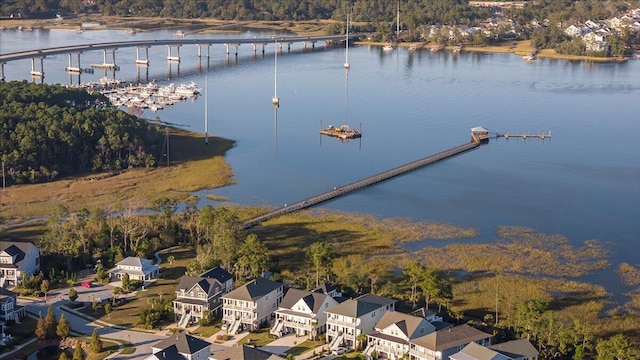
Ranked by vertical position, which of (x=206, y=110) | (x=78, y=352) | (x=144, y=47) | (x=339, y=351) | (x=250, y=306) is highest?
(x=144, y=47)

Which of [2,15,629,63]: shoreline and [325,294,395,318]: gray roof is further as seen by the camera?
[2,15,629,63]: shoreline

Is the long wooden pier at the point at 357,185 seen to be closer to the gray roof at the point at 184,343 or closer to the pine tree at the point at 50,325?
the pine tree at the point at 50,325

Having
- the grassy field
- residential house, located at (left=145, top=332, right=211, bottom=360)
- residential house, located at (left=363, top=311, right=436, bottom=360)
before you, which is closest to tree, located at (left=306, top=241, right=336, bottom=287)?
residential house, located at (left=363, top=311, right=436, bottom=360)

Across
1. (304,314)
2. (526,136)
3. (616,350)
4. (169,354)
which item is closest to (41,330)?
(169,354)

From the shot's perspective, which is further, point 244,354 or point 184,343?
point 184,343

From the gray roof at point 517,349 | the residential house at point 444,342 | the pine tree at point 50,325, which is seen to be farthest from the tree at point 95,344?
the gray roof at point 517,349

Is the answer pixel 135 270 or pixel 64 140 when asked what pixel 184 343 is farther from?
pixel 64 140

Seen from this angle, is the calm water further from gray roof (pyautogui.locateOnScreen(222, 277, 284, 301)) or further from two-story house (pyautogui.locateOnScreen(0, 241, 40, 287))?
two-story house (pyautogui.locateOnScreen(0, 241, 40, 287))
